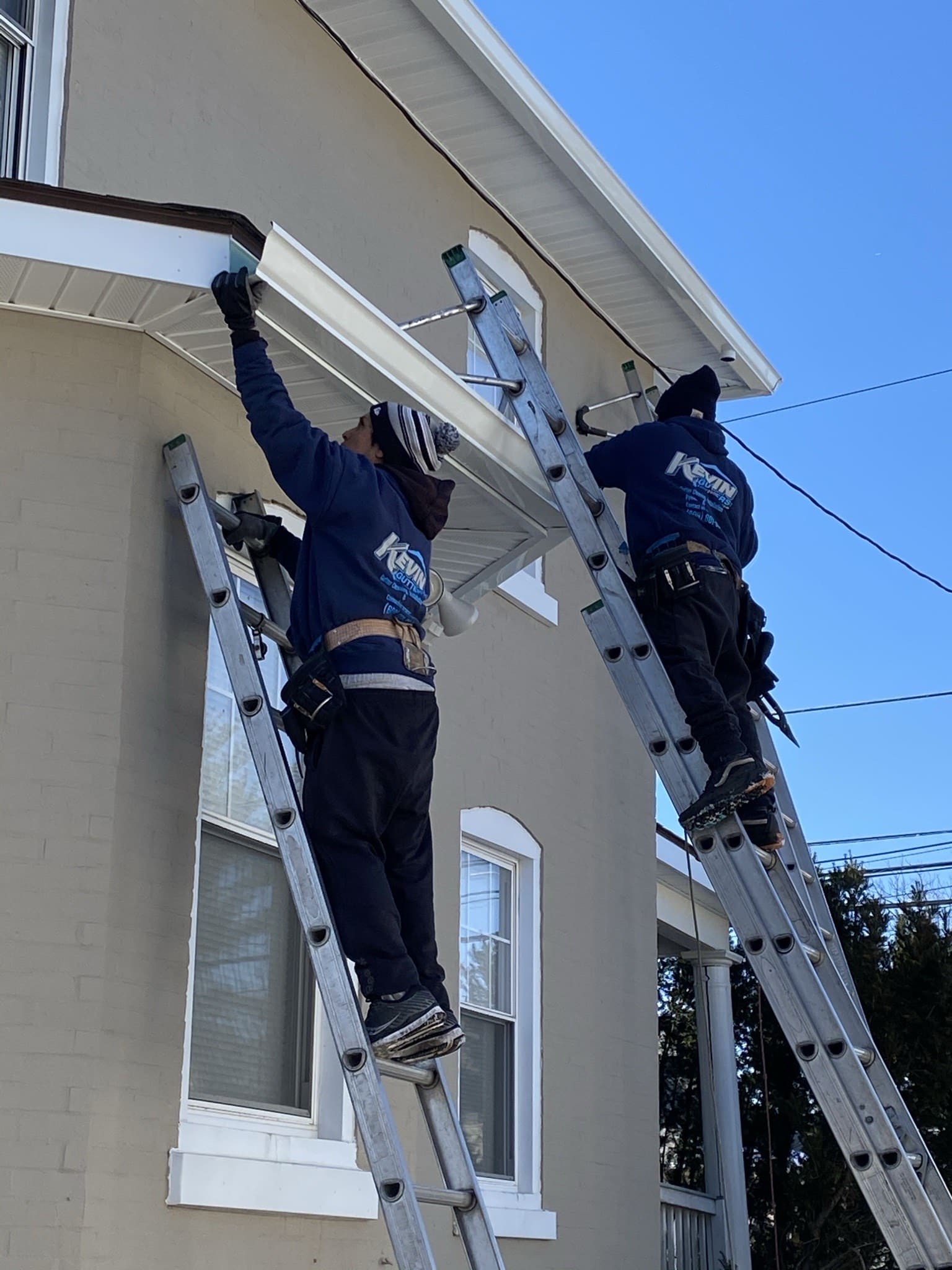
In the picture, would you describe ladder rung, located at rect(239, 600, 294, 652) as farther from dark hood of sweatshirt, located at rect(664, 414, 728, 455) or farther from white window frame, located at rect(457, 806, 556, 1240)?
white window frame, located at rect(457, 806, 556, 1240)

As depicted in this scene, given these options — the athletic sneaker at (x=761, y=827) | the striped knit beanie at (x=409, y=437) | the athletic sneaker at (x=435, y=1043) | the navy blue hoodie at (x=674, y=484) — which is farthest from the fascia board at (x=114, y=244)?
the athletic sneaker at (x=761, y=827)

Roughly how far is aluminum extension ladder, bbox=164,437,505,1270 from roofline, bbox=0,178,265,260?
0.88 meters

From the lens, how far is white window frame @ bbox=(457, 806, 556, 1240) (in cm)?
857

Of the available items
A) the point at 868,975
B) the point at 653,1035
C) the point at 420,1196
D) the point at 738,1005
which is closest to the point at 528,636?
the point at 653,1035

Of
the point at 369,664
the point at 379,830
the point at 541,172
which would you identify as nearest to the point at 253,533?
the point at 369,664

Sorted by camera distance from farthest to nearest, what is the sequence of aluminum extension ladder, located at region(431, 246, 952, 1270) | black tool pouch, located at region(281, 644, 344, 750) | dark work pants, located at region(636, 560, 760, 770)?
dark work pants, located at region(636, 560, 760, 770), black tool pouch, located at region(281, 644, 344, 750), aluminum extension ladder, located at region(431, 246, 952, 1270)

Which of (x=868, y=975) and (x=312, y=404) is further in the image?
(x=868, y=975)

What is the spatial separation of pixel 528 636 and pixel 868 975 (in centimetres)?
651

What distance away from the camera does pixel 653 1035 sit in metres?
10.5

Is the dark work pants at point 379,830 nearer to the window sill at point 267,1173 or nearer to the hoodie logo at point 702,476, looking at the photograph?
the window sill at point 267,1173

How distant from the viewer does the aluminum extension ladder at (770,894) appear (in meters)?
4.87

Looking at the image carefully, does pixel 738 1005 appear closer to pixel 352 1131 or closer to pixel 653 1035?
pixel 653 1035

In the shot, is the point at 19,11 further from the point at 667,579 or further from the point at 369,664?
the point at 667,579

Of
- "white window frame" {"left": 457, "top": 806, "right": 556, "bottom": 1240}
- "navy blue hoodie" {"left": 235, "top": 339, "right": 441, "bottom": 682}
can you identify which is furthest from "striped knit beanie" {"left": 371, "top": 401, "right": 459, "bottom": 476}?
"white window frame" {"left": 457, "top": 806, "right": 556, "bottom": 1240}
